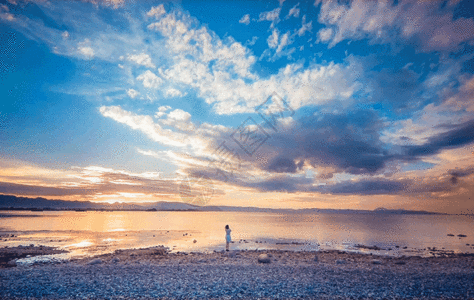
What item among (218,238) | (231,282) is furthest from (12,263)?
(218,238)

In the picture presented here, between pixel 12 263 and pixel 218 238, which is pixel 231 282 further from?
pixel 218 238

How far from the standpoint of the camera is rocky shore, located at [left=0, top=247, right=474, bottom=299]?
48.8ft

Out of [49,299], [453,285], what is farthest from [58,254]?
[453,285]

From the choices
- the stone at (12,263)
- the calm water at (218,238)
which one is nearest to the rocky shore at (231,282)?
the stone at (12,263)

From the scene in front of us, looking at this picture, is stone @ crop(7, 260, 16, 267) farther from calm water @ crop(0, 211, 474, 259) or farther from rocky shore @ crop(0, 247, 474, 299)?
calm water @ crop(0, 211, 474, 259)

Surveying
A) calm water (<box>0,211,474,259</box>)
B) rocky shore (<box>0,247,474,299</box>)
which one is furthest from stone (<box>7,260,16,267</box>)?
calm water (<box>0,211,474,259</box>)

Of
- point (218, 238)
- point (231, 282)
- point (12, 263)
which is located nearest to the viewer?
point (231, 282)

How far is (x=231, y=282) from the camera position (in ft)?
56.6

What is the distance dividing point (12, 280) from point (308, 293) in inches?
790

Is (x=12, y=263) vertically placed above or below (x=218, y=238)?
above

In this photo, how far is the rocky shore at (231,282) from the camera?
1487 centimetres

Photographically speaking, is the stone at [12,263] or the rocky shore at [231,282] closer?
the rocky shore at [231,282]

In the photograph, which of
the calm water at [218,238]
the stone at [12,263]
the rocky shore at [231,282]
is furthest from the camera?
the calm water at [218,238]

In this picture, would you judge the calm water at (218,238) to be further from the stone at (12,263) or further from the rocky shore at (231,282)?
the rocky shore at (231,282)
